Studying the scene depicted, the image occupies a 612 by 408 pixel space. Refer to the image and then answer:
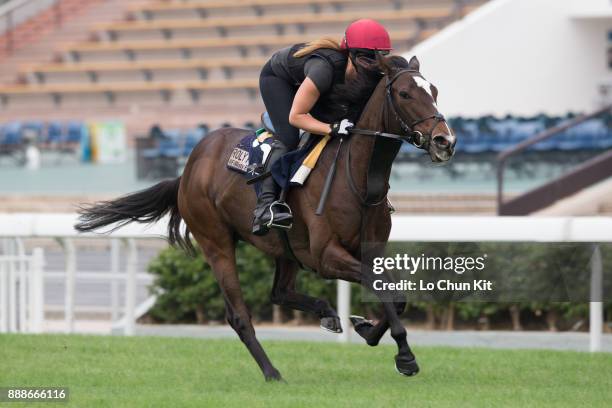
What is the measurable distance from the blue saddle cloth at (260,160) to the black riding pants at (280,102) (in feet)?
0.33

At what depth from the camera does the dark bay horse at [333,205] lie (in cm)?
585

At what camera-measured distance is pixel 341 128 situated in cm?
620

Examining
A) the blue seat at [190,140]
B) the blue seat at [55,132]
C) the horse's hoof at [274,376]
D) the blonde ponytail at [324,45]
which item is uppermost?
the blonde ponytail at [324,45]

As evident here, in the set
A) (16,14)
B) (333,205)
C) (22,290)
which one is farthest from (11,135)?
(333,205)

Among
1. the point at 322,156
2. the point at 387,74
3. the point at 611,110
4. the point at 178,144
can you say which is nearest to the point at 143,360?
the point at 322,156

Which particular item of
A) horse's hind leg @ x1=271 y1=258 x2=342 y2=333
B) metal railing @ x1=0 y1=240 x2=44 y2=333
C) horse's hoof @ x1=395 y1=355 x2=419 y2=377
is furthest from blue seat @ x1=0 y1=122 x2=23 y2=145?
horse's hoof @ x1=395 y1=355 x2=419 y2=377

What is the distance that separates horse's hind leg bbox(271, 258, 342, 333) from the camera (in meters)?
6.64

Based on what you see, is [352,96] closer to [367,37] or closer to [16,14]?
[367,37]

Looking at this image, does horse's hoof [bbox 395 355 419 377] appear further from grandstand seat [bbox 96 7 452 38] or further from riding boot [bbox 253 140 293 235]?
grandstand seat [bbox 96 7 452 38]

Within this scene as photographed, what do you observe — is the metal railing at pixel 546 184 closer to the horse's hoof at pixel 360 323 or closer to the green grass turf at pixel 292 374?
the green grass turf at pixel 292 374

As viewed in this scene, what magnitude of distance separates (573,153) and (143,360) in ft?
28.3

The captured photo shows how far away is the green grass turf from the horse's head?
1164 mm

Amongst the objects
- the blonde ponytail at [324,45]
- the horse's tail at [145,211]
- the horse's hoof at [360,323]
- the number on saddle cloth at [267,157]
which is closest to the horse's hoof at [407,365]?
the horse's hoof at [360,323]

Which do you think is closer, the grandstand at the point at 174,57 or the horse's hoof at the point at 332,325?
the horse's hoof at the point at 332,325
